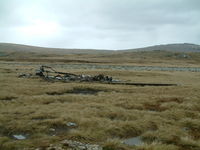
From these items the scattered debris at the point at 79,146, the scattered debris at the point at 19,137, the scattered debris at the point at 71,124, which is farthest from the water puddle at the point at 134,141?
the scattered debris at the point at 19,137

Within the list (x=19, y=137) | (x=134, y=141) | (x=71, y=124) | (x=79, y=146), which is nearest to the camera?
(x=79, y=146)

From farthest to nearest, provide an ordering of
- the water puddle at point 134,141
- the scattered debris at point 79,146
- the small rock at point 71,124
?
the small rock at point 71,124 < the water puddle at point 134,141 < the scattered debris at point 79,146

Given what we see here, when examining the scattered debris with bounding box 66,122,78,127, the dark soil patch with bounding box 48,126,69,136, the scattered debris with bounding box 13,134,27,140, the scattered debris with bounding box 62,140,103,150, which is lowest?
the dark soil patch with bounding box 48,126,69,136

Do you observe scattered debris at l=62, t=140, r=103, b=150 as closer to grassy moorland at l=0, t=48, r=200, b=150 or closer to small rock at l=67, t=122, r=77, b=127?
grassy moorland at l=0, t=48, r=200, b=150

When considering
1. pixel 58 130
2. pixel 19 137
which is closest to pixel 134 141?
pixel 58 130

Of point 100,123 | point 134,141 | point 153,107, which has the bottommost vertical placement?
point 134,141

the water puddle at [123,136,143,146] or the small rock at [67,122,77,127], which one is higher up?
the small rock at [67,122,77,127]

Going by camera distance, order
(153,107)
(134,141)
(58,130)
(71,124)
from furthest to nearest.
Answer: (153,107), (71,124), (58,130), (134,141)

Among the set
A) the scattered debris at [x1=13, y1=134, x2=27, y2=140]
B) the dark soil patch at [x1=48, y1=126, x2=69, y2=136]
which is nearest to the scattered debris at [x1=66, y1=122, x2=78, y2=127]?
the dark soil patch at [x1=48, y1=126, x2=69, y2=136]

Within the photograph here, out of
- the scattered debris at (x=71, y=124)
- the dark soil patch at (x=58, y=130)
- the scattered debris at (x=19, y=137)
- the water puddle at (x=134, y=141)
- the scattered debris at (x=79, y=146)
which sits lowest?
the water puddle at (x=134, y=141)

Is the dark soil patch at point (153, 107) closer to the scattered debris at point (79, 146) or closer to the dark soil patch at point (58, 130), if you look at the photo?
the dark soil patch at point (58, 130)

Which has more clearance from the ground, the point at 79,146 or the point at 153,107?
the point at 79,146

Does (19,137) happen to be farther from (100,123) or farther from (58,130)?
(100,123)

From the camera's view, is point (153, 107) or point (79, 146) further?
point (153, 107)
